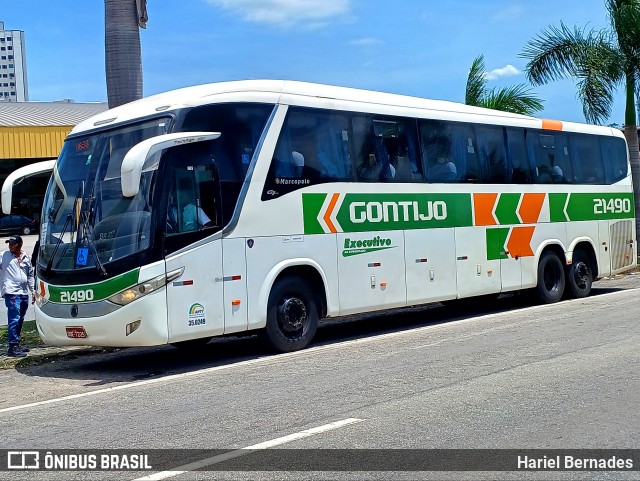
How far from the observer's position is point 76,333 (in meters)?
11.0

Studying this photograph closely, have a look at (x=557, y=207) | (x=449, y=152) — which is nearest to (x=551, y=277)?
(x=557, y=207)

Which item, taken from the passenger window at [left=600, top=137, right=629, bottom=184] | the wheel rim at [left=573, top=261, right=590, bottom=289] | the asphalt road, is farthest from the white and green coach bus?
the passenger window at [left=600, top=137, right=629, bottom=184]

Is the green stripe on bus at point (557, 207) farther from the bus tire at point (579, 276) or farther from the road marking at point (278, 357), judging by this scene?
the road marking at point (278, 357)

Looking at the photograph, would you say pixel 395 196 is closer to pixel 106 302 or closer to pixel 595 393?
pixel 106 302

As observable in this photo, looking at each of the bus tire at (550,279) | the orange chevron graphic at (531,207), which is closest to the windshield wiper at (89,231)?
the orange chevron graphic at (531,207)

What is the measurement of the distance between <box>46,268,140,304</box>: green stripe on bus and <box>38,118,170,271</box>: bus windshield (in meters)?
0.25

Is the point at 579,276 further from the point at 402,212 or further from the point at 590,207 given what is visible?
the point at 402,212

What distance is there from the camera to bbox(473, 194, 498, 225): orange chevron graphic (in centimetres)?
1592

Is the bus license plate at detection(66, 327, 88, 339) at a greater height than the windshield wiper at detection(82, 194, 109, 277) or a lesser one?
lesser

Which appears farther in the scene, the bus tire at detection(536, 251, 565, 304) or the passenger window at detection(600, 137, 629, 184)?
the passenger window at detection(600, 137, 629, 184)

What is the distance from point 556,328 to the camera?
13.6 m

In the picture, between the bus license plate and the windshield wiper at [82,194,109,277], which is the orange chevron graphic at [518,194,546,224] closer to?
the windshield wiper at [82,194,109,277]

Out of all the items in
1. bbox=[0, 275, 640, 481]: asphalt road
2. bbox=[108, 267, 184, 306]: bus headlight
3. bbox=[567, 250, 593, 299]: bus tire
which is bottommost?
bbox=[0, 275, 640, 481]: asphalt road

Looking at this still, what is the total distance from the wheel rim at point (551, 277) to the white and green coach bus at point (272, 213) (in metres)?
0.88
